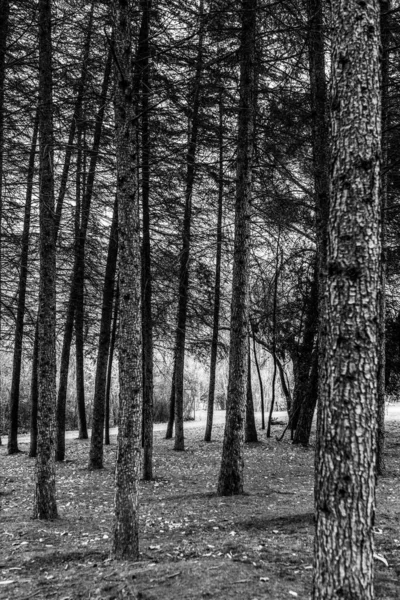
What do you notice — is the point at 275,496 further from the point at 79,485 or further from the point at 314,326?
the point at 314,326

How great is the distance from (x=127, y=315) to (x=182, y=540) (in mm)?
2882

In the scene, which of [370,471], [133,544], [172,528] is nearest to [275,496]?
[172,528]

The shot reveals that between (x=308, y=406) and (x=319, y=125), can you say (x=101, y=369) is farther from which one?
(x=319, y=125)

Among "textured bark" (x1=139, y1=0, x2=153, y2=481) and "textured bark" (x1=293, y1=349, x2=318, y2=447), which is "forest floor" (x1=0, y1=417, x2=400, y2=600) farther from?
"textured bark" (x1=293, y1=349, x2=318, y2=447)

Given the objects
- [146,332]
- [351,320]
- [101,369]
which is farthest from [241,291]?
[351,320]

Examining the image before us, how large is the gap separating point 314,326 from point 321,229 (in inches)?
339

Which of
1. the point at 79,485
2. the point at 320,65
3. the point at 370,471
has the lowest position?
the point at 79,485

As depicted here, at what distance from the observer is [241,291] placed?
8500 millimetres

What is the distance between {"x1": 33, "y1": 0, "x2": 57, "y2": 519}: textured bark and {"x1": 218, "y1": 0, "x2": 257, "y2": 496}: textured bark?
2.81 meters

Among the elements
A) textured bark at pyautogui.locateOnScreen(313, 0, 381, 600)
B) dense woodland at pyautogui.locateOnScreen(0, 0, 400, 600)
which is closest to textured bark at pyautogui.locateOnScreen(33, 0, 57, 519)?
dense woodland at pyautogui.locateOnScreen(0, 0, 400, 600)

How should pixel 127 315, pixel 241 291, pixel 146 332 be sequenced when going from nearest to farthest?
pixel 127 315
pixel 241 291
pixel 146 332

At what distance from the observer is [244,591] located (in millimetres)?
4289

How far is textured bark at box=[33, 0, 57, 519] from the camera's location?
287 inches

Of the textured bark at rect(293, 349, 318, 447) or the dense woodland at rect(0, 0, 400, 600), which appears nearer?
the dense woodland at rect(0, 0, 400, 600)
